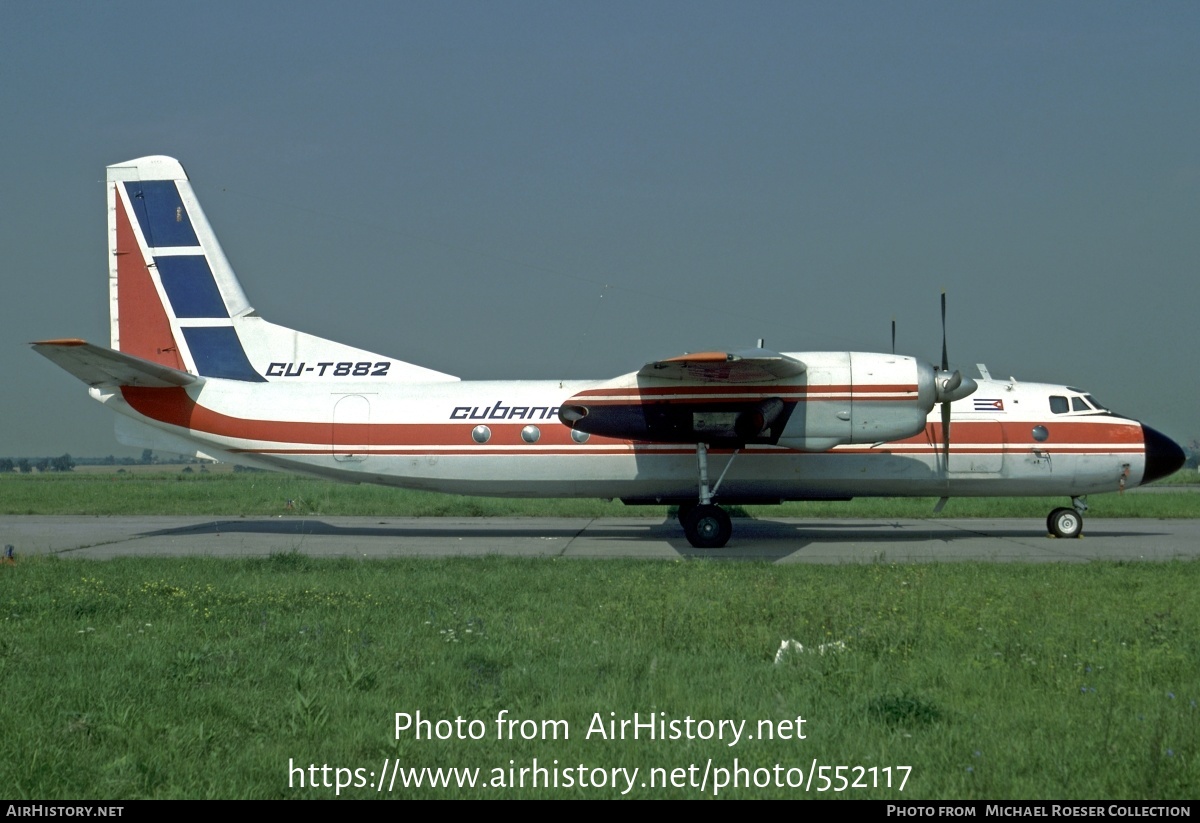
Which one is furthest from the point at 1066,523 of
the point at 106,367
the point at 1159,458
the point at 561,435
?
the point at 106,367

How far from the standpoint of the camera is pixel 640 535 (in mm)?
20266

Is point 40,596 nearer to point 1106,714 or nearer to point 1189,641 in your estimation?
point 1106,714

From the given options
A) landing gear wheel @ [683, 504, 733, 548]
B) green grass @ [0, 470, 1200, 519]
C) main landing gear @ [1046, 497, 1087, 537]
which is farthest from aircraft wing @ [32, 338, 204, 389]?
main landing gear @ [1046, 497, 1087, 537]

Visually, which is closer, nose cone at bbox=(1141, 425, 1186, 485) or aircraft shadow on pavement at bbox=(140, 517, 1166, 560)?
aircraft shadow on pavement at bbox=(140, 517, 1166, 560)

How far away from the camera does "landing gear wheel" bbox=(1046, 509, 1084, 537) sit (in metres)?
19.3

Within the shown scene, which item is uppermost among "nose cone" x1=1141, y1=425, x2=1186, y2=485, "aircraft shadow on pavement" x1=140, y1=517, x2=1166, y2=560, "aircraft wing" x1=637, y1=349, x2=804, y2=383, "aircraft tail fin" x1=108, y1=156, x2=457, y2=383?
"aircraft tail fin" x1=108, y1=156, x2=457, y2=383

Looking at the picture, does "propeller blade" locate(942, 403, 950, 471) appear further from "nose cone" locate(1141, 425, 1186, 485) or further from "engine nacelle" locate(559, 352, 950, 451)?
"nose cone" locate(1141, 425, 1186, 485)

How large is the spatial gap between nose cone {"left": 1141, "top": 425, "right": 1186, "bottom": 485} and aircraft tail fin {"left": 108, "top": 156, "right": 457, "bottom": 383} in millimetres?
14001

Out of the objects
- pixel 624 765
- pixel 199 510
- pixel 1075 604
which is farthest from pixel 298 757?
pixel 199 510

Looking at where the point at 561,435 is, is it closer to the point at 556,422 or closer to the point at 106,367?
the point at 556,422

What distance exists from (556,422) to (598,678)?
1193cm

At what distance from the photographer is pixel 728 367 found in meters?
17.0

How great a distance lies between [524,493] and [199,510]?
44.8 ft

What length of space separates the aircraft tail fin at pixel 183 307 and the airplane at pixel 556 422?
3 cm
